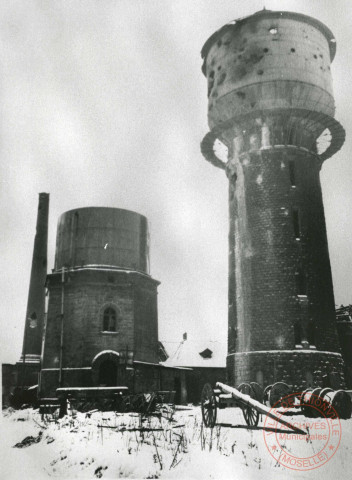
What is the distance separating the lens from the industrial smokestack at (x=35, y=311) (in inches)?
1195

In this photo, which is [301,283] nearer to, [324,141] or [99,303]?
[324,141]

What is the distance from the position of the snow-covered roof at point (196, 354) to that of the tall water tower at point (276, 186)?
1234 cm

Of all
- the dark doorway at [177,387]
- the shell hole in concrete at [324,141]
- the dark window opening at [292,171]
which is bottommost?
the dark doorway at [177,387]

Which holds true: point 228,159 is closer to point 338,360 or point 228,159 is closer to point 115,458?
point 338,360

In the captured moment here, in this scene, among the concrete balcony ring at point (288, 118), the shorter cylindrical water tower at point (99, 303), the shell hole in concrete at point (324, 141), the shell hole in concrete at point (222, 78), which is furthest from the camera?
the shorter cylindrical water tower at point (99, 303)

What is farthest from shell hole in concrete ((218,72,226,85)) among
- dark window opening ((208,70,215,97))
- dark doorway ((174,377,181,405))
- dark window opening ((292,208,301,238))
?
dark doorway ((174,377,181,405))

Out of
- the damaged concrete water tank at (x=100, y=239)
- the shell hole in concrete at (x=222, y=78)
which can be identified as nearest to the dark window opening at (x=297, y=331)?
the damaged concrete water tank at (x=100, y=239)

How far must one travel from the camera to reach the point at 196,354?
34.5 meters

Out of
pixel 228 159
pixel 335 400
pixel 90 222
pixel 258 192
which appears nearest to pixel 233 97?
pixel 228 159

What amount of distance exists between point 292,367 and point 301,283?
11.7ft

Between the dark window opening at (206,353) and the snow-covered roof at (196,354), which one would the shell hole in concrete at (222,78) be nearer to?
the snow-covered roof at (196,354)

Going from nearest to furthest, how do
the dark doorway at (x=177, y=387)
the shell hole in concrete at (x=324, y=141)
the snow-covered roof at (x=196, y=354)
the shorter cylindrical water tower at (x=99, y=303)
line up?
1. the shell hole in concrete at (x=324, y=141)
2. the shorter cylindrical water tower at (x=99, y=303)
3. the dark doorway at (x=177, y=387)
4. the snow-covered roof at (x=196, y=354)

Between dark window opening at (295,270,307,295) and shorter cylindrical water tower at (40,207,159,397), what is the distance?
9.76 m

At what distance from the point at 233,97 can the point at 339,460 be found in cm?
1745
